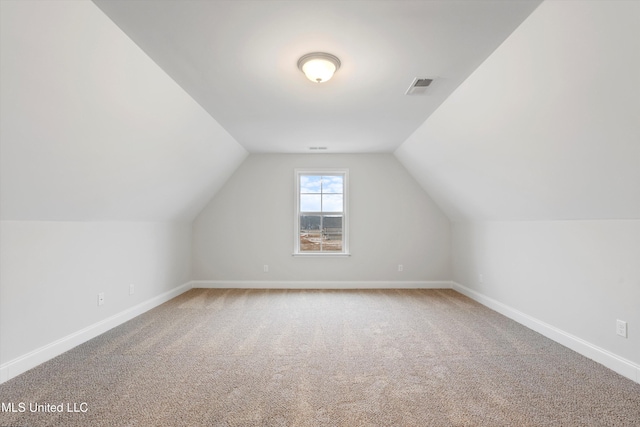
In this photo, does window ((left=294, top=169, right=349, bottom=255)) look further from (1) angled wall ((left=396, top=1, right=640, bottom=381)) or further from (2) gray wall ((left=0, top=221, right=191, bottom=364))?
(2) gray wall ((left=0, top=221, right=191, bottom=364))

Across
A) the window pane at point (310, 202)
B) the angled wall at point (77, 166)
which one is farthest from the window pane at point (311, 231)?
the angled wall at point (77, 166)

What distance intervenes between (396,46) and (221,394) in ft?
8.61

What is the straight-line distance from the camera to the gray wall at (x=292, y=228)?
5.53m

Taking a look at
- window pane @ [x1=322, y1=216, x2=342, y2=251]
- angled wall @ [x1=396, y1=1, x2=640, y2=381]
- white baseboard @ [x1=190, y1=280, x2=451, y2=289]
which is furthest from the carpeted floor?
window pane @ [x1=322, y1=216, x2=342, y2=251]

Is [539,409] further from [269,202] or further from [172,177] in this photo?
[269,202]

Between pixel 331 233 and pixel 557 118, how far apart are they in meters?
3.86

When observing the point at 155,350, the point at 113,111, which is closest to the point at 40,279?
the point at 155,350

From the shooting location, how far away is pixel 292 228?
18.2 ft

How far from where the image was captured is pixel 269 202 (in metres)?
5.56

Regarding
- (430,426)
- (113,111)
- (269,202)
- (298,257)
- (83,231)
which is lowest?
(430,426)

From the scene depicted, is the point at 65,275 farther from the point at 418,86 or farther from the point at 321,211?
the point at 321,211

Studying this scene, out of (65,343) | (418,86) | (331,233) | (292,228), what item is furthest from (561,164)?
(65,343)

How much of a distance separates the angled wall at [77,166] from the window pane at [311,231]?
2.14m

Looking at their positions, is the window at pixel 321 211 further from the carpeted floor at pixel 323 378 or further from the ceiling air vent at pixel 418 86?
the ceiling air vent at pixel 418 86
